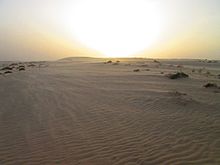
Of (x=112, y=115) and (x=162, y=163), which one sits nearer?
(x=162, y=163)

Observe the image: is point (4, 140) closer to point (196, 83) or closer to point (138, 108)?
point (138, 108)

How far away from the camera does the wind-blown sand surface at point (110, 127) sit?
17.3 feet

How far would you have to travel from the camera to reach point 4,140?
6191 millimetres

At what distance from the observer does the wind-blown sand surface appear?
5.26 meters

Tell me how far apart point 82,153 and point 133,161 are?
102 cm

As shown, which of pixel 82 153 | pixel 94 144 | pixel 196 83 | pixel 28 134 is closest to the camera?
pixel 82 153

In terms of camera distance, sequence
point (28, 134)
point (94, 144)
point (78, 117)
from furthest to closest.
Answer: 1. point (78, 117)
2. point (28, 134)
3. point (94, 144)

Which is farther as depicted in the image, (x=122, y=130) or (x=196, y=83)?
(x=196, y=83)

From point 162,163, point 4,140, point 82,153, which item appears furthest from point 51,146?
point 162,163

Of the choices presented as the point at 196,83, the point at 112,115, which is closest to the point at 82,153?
the point at 112,115

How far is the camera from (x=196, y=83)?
45.1 feet

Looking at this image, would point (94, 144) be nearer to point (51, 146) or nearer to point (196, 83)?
point (51, 146)

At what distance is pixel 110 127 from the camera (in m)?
6.88

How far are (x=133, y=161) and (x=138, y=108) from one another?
3813 mm
